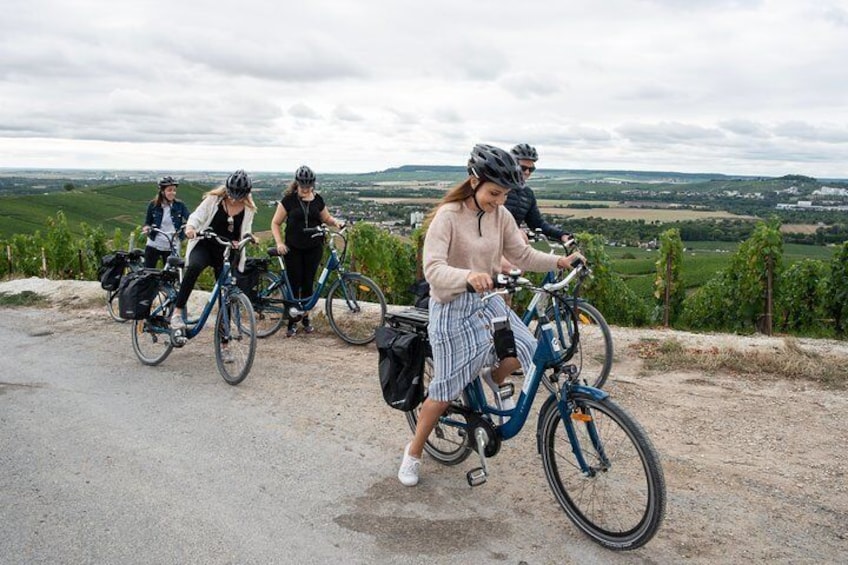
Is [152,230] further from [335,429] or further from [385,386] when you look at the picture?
[385,386]

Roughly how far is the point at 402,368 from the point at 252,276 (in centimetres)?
466

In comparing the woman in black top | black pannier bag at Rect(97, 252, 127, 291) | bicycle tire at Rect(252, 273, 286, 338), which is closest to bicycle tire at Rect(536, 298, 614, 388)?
the woman in black top

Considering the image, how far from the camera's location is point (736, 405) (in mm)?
5691

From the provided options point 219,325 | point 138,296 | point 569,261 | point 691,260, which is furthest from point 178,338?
point 691,260

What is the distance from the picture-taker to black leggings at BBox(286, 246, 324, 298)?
326 inches

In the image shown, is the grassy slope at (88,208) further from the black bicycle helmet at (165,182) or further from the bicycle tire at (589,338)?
the bicycle tire at (589,338)

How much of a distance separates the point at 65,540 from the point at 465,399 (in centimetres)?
242

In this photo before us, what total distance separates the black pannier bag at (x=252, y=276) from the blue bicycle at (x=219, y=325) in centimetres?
A: 80

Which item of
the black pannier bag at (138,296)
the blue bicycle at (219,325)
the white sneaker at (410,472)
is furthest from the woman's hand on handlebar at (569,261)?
the black pannier bag at (138,296)

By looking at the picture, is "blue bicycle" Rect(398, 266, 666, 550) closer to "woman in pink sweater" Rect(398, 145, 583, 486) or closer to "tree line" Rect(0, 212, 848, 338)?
"woman in pink sweater" Rect(398, 145, 583, 486)

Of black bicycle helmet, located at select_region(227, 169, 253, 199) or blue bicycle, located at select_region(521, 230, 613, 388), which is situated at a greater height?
black bicycle helmet, located at select_region(227, 169, 253, 199)

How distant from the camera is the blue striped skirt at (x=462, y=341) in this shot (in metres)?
3.87

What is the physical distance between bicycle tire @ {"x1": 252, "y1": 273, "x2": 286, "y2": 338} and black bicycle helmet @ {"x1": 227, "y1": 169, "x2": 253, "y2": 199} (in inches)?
63.3

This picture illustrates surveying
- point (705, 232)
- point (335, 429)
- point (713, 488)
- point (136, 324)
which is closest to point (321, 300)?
point (136, 324)
